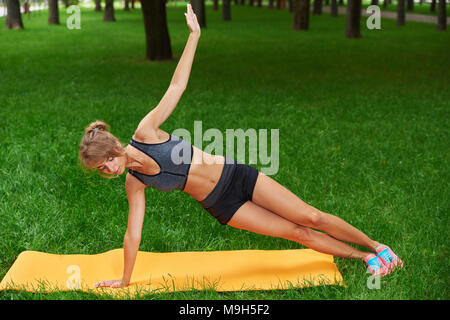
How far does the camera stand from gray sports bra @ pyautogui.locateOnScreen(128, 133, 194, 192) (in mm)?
3250

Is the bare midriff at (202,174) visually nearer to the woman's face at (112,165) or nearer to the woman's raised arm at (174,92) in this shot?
the woman's raised arm at (174,92)

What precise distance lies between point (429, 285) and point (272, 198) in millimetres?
1145

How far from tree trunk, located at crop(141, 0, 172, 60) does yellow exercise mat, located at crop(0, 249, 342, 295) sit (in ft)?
31.5

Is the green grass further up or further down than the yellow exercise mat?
further up

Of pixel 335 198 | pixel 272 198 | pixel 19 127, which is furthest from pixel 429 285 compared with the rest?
pixel 19 127

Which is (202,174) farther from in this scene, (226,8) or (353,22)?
(226,8)

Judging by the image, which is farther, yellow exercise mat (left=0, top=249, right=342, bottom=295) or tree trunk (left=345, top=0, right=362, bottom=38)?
tree trunk (left=345, top=0, right=362, bottom=38)

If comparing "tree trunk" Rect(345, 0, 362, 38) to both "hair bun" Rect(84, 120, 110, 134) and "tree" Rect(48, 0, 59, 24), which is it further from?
"hair bun" Rect(84, 120, 110, 134)

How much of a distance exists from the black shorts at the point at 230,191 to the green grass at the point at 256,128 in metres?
0.53

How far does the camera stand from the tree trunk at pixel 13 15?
2245 cm

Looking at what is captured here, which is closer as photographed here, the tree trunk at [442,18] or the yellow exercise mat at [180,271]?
the yellow exercise mat at [180,271]

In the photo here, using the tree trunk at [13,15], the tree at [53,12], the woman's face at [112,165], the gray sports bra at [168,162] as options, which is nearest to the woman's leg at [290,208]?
the gray sports bra at [168,162]

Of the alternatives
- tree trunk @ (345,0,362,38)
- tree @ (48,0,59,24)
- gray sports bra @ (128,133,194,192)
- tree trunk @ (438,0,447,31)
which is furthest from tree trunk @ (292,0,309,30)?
gray sports bra @ (128,133,194,192)
